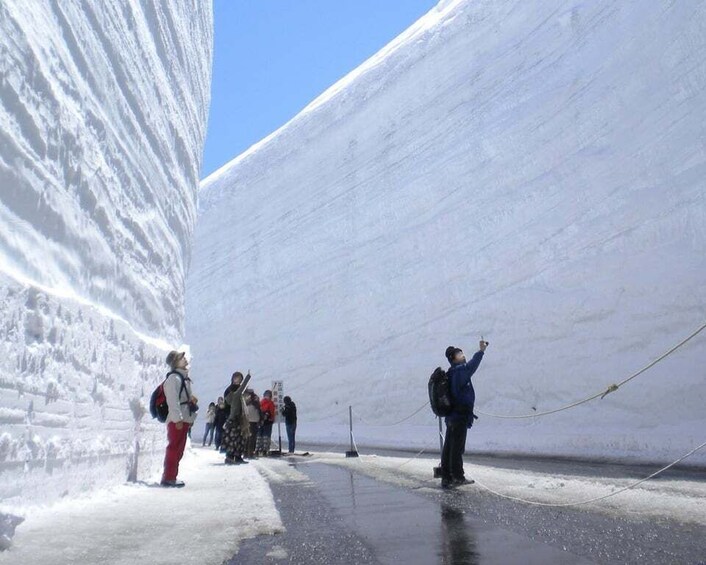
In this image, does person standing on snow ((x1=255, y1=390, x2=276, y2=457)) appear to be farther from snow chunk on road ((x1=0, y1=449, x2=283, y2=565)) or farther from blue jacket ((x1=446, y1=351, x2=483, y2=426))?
blue jacket ((x1=446, y1=351, x2=483, y2=426))

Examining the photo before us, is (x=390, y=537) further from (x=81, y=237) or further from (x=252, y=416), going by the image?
(x=252, y=416)

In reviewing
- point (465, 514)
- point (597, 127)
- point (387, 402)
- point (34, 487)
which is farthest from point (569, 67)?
point (34, 487)

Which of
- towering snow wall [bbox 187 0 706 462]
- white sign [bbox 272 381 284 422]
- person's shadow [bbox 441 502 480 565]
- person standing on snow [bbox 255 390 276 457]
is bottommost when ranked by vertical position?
person's shadow [bbox 441 502 480 565]

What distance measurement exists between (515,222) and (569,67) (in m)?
4.62

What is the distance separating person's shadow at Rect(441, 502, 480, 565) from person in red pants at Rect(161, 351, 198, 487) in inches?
113

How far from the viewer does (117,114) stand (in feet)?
21.4

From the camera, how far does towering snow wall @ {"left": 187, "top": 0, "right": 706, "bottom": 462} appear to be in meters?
13.7

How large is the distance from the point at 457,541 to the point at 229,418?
24.3ft

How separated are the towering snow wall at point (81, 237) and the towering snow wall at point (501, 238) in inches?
318

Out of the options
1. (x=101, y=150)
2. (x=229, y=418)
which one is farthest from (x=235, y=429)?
(x=101, y=150)

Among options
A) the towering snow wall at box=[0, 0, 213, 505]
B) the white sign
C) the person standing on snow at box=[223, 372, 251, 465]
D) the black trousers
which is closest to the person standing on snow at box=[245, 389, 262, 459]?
the person standing on snow at box=[223, 372, 251, 465]

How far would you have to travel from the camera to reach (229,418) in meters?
10.7

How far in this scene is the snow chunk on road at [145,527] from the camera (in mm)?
3275

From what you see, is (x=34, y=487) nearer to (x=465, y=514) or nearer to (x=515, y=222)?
(x=465, y=514)
